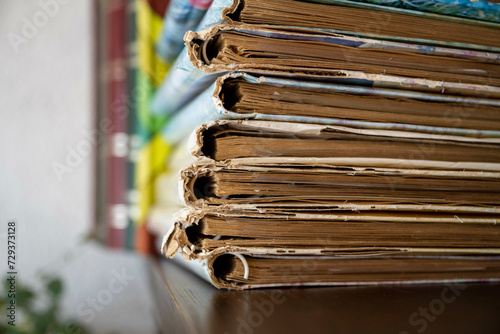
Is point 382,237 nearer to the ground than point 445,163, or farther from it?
nearer to the ground

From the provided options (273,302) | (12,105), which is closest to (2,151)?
(12,105)

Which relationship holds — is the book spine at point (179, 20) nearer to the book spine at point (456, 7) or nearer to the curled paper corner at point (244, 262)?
the book spine at point (456, 7)

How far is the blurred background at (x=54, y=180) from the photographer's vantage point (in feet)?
4.80

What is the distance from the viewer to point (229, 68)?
48 centimetres

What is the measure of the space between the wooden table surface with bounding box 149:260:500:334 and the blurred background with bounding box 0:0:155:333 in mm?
1040

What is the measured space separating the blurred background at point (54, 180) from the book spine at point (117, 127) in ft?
0.42

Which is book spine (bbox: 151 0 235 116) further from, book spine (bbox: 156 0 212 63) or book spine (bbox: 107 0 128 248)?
book spine (bbox: 107 0 128 248)

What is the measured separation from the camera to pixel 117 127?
56.7 inches

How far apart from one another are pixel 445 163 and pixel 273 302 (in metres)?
0.32

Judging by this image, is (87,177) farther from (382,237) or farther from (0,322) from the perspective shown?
(382,237)

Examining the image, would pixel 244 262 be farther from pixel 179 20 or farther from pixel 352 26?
pixel 179 20

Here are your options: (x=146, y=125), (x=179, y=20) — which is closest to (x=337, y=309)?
(x=179, y=20)

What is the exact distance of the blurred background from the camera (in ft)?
4.80

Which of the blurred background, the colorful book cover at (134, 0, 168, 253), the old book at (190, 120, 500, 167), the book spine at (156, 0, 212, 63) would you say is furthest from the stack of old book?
the blurred background
